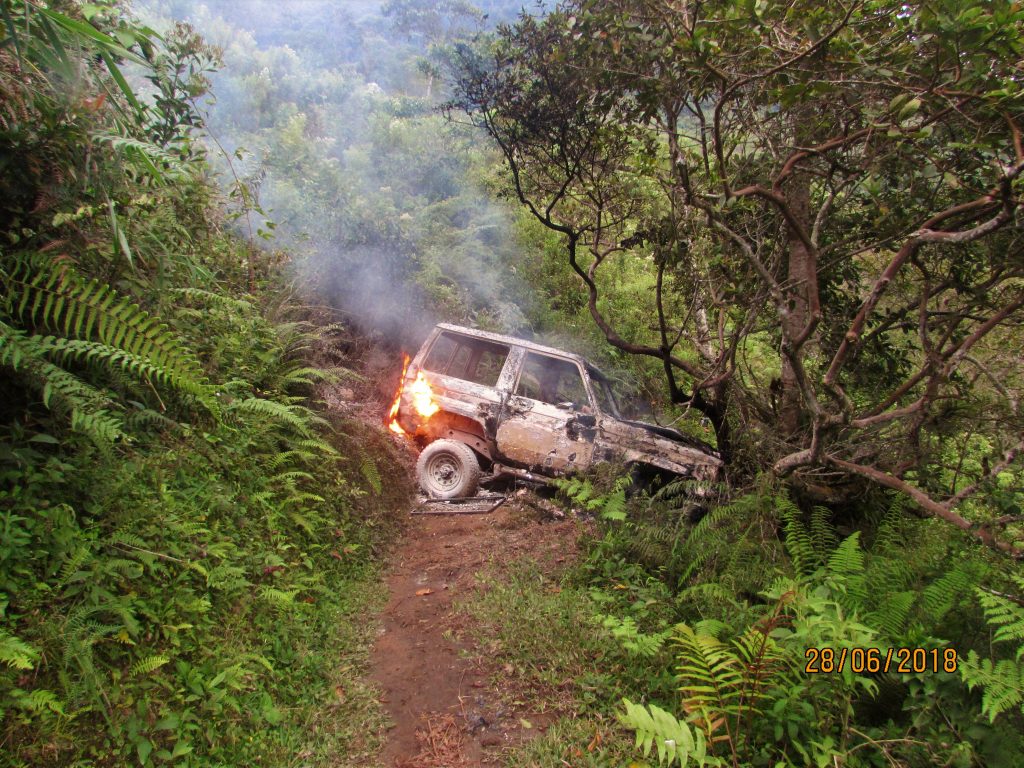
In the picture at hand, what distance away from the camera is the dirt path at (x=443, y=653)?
9.68 feet

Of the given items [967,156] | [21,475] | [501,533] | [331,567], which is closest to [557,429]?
[501,533]

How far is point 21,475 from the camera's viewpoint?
8.00 feet

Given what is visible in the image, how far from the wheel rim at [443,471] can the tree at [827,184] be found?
2773mm

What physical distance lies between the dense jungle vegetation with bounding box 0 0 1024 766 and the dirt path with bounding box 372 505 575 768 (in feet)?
0.79

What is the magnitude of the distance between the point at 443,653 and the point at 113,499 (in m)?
2.17

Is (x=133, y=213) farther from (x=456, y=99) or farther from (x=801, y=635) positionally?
(x=456, y=99)

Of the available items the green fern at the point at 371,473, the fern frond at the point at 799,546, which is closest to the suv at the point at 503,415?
the green fern at the point at 371,473

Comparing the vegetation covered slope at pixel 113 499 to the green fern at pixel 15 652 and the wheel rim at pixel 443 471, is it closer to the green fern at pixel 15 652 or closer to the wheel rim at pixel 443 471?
the green fern at pixel 15 652

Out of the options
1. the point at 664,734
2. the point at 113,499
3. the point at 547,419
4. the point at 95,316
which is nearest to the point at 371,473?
the point at 547,419

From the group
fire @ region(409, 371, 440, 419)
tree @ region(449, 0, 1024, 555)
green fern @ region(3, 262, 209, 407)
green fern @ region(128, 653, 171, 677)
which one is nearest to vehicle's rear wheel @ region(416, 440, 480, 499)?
fire @ region(409, 371, 440, 419)

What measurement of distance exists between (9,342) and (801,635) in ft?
12.0

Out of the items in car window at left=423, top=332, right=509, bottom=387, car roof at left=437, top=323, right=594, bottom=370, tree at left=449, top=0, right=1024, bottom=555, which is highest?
tree at left=449, top=0, right=1024, bottom=555
